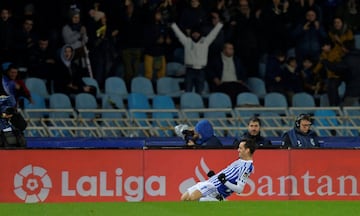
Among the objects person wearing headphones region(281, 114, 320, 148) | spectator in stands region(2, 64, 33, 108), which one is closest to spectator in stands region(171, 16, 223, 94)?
spectator in stands region(2, 64, 33, 108)

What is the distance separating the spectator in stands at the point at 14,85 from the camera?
83.3 ft

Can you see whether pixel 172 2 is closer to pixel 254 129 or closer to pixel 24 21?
pixel 24 21

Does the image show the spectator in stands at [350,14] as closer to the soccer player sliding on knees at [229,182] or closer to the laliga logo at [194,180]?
the laliga logo at [194,180]

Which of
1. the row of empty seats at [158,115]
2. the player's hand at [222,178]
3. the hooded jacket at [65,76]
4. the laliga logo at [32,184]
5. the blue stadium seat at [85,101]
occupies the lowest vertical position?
the laliga logo at [32,184]

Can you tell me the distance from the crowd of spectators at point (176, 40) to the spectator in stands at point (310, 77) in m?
0.02

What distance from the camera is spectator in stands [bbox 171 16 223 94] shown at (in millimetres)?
27359

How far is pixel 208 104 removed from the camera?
1072 inches

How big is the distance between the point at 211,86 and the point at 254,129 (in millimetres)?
7281

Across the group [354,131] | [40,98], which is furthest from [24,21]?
[354,131]

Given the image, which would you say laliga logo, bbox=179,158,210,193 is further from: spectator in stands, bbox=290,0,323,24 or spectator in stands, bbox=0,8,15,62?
spectator in stands, bbox=290,0,323,24

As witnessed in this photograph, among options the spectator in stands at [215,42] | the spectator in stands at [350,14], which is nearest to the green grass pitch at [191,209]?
the spectator in stands at [215,42]

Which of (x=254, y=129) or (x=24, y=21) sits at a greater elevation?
(x=24, y=21)

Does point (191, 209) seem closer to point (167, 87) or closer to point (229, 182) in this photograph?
point (229, 182)

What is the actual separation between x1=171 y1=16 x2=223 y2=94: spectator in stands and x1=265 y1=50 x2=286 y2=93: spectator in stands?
1.43 m
